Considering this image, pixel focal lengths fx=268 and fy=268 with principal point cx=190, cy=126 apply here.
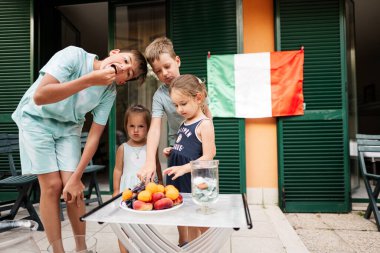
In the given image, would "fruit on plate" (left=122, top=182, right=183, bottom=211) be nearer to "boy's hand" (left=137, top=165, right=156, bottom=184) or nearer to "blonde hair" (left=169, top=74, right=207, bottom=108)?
"boy's hand" (left=137, top=165, right=156, bottom=184)

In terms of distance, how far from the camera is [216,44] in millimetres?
3443

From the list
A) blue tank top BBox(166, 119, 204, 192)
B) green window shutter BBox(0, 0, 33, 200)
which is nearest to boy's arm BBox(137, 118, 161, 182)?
blue tank top BBox(166, 119, 204, 192)

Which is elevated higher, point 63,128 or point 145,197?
point 63,128

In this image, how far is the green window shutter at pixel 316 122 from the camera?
128 inches

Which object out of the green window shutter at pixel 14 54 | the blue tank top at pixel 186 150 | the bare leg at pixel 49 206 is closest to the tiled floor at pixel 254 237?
the bare leg at pixel 49 206

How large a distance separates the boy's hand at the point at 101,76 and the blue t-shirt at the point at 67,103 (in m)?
0.30

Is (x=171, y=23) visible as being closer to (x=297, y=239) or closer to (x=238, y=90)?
(x=238, y=90)

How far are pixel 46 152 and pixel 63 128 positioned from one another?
0.58ft

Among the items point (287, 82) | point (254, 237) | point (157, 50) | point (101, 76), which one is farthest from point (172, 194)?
point (287, 82)

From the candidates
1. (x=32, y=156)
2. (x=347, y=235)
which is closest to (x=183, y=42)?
(x=32, y=156)

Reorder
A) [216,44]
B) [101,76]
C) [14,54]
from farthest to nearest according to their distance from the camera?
[14,54] → [216,44] → [101,76]

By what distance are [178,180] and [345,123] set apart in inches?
101

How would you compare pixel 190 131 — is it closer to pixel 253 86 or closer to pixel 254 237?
pixel 254 237

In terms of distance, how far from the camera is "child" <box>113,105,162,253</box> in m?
1.91
